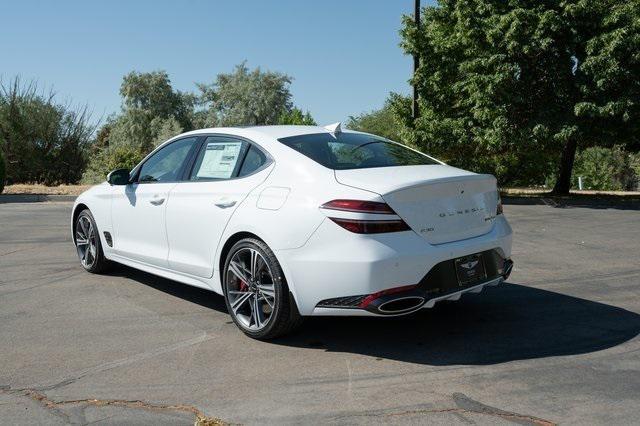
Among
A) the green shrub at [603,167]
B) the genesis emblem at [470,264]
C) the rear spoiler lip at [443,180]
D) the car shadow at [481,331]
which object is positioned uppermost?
the rear spoiler lip at [443,180]

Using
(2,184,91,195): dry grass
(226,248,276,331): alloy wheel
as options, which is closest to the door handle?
(226,248,276,331): alloy wheel

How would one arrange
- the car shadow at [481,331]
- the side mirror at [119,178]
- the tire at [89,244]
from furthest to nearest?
1. the tire at [89,244]
2. the side mirror at [119,178]
3. the car shadow at [481,331]

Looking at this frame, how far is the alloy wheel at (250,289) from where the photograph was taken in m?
4.57

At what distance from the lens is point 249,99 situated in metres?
73.7

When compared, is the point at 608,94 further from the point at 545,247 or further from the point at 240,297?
the point at 240,297

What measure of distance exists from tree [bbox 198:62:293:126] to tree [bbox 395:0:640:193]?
2092 inches

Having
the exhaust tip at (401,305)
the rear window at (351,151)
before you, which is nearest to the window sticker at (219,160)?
the rear window at (351,151)

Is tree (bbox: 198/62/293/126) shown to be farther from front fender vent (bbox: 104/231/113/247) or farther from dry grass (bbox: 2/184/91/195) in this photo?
front fender vent (bbox: 104/231/113/247)

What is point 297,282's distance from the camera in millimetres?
4266

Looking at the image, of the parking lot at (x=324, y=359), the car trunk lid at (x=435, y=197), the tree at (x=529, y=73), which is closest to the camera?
the parking lot at (x=324, y=359)

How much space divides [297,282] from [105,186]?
3323 millimetres

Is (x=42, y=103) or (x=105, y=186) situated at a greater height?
(x=42, y=103)

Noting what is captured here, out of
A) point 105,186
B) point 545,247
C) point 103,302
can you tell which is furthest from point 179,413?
point 545,247

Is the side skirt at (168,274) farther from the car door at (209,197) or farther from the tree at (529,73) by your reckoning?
the tree at (529,73)
